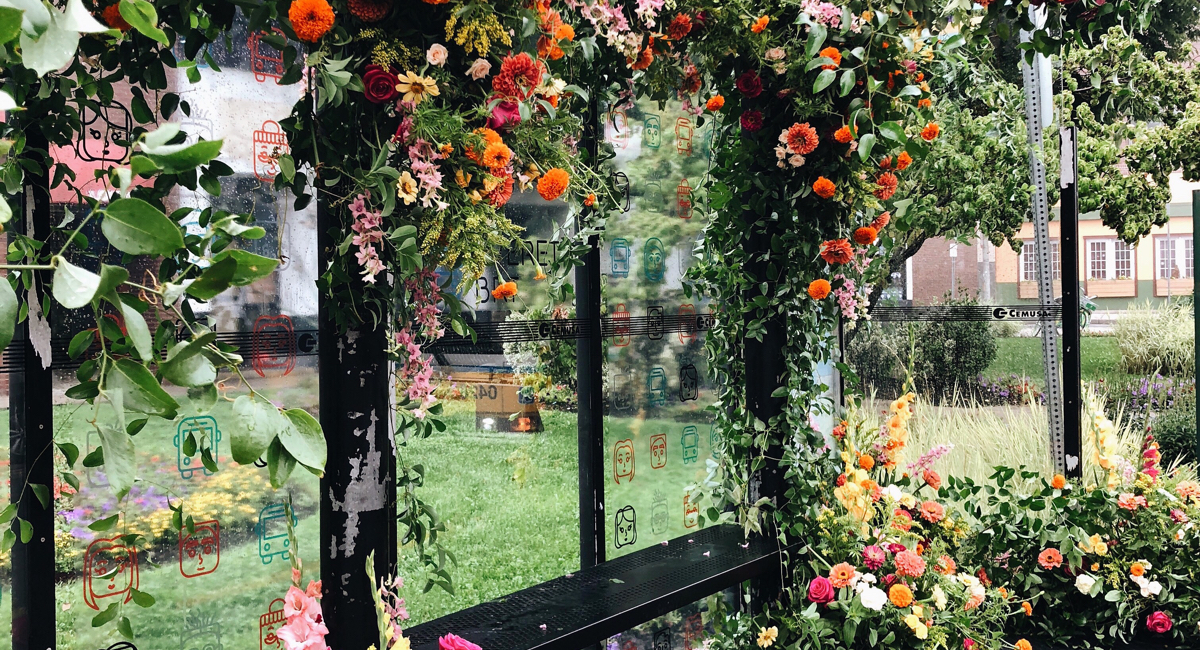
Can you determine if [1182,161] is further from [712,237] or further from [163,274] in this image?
[163,274]

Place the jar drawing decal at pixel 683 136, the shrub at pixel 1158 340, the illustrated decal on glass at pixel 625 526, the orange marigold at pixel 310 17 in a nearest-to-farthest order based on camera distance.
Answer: the orange marigold at pixel 310 17 < the illustrated decal on glass at pixel 625 526 < the jar drawing decal at pixel 683 136 < the shrub at pixel 1158 340

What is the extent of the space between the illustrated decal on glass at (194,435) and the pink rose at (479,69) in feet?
2.71

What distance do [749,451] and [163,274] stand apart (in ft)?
5.97

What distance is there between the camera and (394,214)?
1.46 meters

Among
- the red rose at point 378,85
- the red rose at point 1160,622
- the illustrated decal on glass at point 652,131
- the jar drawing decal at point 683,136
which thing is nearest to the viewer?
the red rose at point 378,85

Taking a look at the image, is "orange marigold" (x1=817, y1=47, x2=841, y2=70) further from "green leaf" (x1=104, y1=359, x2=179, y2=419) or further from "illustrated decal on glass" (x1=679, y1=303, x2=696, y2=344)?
"green leaf" (x1=104, y1=359, x2=179, y2=419)

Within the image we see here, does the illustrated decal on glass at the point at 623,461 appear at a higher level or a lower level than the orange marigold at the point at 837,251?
lower

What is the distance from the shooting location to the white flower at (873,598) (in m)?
2.33

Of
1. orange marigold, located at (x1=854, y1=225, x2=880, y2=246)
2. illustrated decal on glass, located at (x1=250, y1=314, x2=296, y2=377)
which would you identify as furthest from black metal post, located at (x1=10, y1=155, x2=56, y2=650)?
orange marigold, located at (x1=854, y1=225, x2=880, y2=246)

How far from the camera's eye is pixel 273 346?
1.83 meters

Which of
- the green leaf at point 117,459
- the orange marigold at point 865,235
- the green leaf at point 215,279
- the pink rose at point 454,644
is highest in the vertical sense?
the orange marigold at point 865,235

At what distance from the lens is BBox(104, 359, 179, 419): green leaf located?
52cm

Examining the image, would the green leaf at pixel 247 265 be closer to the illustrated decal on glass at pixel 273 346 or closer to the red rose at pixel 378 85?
the red rose at pixel 378 85

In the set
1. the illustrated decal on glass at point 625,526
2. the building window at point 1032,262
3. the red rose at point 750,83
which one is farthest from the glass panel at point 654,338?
the building window at point 1032,262
